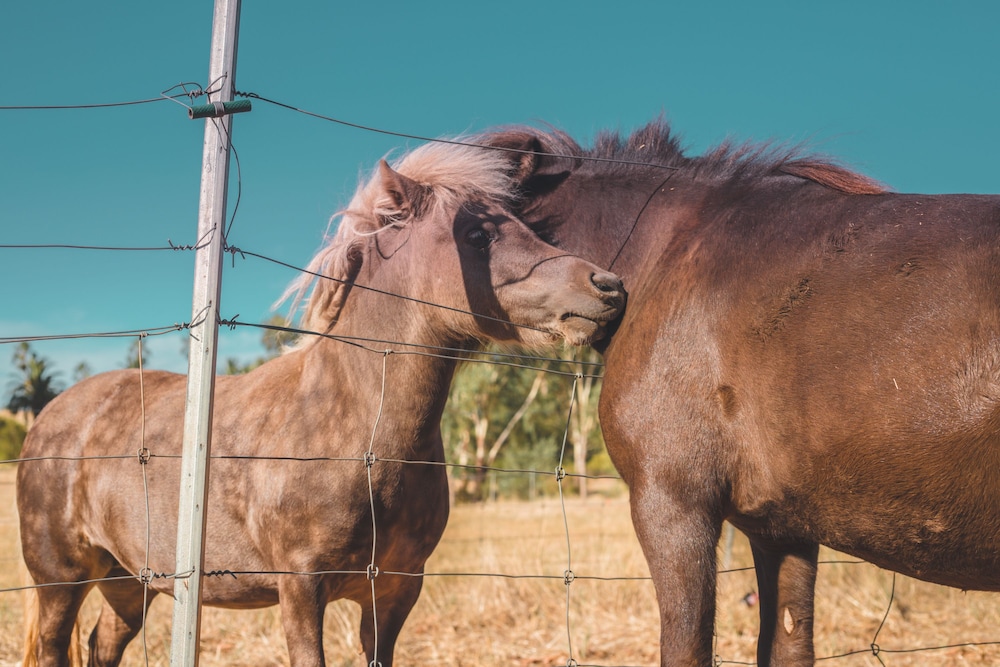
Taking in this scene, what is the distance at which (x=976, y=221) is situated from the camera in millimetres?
2215

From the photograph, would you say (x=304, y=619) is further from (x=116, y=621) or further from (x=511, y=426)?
(x=511, y=426)

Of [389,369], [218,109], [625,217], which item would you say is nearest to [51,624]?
[389,369]

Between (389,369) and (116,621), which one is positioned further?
(116,621)

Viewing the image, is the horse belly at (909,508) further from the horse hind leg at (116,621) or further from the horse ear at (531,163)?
the horse hind leg at (116,621)

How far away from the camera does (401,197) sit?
3.48 m

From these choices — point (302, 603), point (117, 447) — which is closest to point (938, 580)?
point (302, 603)

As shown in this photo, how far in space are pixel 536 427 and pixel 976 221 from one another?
3092 centimetres

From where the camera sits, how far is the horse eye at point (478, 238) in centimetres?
336

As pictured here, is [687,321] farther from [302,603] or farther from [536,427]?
[536,427]

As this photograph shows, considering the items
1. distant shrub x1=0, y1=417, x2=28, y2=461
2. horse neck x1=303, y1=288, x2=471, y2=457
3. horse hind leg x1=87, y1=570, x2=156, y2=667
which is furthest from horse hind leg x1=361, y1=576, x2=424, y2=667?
distant shrub x1=0, y1=417, x2=28, y2=461

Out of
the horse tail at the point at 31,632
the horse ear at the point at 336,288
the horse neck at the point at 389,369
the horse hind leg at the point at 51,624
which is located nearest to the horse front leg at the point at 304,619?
the horse neck at the point at 389,369

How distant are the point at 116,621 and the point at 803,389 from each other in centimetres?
417

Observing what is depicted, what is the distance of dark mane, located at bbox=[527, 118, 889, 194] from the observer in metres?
2.86

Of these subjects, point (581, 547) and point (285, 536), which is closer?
point (285, 536)
